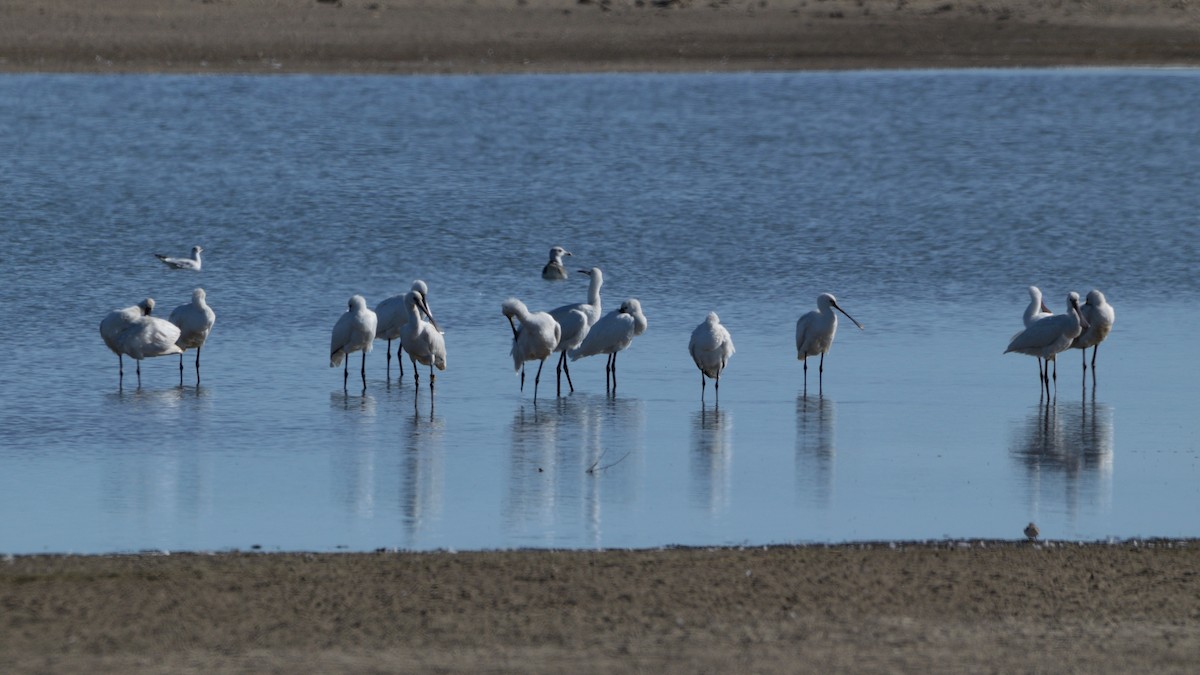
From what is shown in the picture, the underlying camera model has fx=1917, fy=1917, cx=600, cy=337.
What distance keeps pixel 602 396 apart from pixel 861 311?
466 centimetres

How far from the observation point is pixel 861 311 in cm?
1828

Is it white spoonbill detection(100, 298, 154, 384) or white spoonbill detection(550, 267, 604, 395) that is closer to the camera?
white spoonbill detection(100, 298, 154, 384)

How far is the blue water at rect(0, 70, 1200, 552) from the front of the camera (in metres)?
10.6

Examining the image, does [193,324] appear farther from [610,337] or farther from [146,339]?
[610,337]

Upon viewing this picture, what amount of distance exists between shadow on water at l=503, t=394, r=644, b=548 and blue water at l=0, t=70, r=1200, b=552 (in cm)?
4

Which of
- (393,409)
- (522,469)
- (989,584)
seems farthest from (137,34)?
(989,584)

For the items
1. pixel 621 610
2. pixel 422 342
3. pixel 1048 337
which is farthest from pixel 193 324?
pixel 621 610

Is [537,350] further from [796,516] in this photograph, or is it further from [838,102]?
[838,102]

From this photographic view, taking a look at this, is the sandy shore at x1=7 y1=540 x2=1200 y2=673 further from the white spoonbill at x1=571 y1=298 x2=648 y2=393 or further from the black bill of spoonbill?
the black bill of spoonbill

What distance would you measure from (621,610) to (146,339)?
7.51 meters

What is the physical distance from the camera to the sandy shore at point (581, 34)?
33.3 meters

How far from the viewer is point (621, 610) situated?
A: 326 inches

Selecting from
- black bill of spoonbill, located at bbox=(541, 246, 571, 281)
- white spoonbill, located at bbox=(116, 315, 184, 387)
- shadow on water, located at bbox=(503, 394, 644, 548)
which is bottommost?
shadow on water, located at bbox=(503, 394, 644, 548)

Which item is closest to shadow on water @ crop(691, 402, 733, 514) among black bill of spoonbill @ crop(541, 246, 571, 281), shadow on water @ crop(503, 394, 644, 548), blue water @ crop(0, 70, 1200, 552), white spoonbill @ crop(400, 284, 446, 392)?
blue water @ crop(0, 70, 1200, 552)
